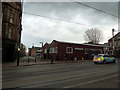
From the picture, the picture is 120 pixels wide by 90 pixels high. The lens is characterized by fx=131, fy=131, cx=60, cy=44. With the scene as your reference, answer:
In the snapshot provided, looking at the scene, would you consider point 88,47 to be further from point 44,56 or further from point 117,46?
point 117,46

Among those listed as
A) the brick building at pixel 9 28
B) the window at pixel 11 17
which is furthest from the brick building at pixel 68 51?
the window at pixel 11 17

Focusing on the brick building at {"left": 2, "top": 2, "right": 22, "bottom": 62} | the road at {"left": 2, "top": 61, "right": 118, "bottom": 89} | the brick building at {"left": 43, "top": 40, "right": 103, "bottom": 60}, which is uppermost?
the brick building at {"left": 2, "top": 2, "right": 22, "bottom": 62}

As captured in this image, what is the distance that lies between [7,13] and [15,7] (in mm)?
3261

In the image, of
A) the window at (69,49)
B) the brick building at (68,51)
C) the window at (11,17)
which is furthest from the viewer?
the window at (69,49)

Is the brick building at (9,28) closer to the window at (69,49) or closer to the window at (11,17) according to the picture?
the window at (11,17)

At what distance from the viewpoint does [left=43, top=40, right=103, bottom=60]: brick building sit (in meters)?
34.2

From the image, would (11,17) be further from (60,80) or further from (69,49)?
(60,80)

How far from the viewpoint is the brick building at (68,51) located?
112 feet

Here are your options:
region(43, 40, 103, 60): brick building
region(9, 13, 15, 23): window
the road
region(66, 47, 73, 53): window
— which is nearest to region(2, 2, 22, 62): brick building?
region(9, 13, 15, 23): window

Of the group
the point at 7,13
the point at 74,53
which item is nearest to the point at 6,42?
the point at 7,13

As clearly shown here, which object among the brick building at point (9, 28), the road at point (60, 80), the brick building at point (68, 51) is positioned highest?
the brick building at point (9, 28)

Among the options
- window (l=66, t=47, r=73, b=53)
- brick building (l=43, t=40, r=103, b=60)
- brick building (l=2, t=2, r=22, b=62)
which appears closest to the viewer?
brick building (l=2, t=2, r=22, b=62)

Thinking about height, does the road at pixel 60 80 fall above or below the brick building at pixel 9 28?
below

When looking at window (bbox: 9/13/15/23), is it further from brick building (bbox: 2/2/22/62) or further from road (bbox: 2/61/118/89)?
road (bbox: 2/61/118/89)
